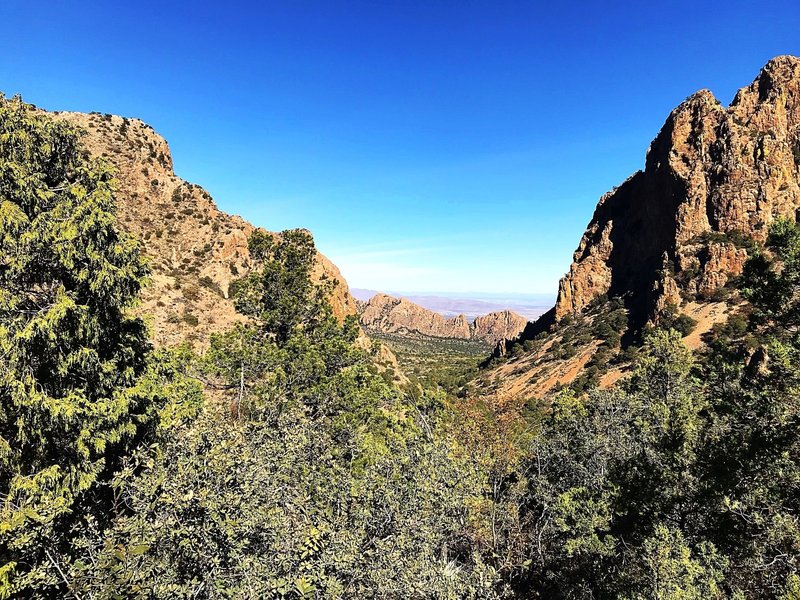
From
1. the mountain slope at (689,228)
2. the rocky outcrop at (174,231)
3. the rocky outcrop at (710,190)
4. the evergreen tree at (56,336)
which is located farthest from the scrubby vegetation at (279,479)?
the rocky outcrop at (710,190)

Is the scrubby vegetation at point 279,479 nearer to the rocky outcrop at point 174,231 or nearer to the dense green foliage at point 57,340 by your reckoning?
the dense green foliage at point 57,340

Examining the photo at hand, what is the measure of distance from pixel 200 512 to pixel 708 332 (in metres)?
85.1

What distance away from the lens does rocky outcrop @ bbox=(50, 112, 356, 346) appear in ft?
186

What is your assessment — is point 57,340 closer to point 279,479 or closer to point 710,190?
point 279,479

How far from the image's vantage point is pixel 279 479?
12141 millimetres

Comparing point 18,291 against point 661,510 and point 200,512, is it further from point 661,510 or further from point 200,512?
point 661,510

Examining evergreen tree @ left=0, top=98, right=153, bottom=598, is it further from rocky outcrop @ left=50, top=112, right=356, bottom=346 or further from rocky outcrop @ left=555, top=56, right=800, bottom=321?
rocky outcrop @ left=555, top=56, right=800, bottom=321

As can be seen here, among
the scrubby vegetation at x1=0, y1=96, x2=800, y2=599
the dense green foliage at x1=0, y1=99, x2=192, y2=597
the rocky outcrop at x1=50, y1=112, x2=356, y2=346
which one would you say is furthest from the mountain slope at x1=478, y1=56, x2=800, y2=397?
the dense green foliage at x1=0, y1=99, x2=192, y2=597

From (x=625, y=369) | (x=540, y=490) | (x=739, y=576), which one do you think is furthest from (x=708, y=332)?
(x=739, y=576)

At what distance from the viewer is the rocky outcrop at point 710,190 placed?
85.3m

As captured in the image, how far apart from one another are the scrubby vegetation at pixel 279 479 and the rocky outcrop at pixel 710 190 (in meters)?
81.8

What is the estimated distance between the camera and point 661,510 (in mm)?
15359

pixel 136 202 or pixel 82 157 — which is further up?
pixel 136 202

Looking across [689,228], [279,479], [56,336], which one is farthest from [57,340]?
[689,228]
